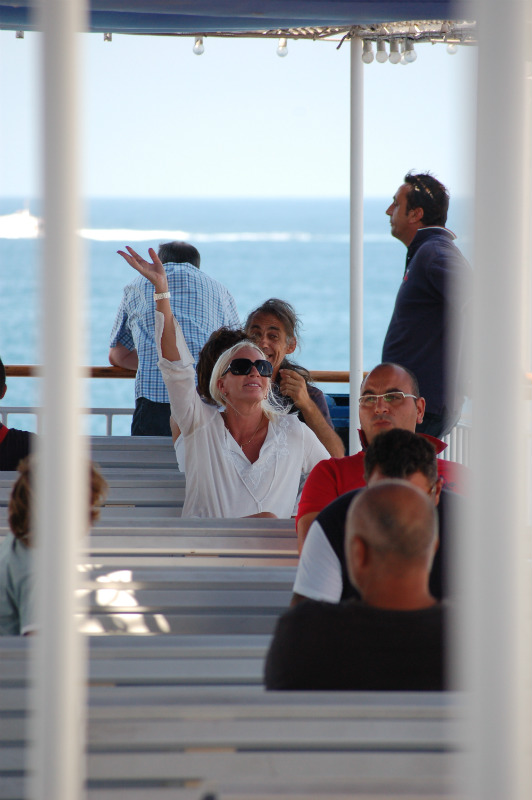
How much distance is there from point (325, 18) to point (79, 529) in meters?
2.58

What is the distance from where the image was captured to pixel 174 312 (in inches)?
165

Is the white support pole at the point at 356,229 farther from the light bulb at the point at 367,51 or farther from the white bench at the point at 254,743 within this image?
the white bench at the point at 254,743

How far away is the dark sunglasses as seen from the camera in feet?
10.3

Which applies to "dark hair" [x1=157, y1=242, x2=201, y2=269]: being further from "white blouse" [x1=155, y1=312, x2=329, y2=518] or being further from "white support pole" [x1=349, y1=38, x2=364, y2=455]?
"white blouse" [x1=155, y1=312, x2=329, y2=518]

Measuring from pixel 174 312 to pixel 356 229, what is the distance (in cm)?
92

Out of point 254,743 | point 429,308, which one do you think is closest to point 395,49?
point 429,308

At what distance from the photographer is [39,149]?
89 centimetres

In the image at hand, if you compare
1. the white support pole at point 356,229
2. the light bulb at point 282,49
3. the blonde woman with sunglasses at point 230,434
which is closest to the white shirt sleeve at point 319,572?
the blonde woman with sunglasses at point 230,434

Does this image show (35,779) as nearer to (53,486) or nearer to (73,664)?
(73,664)

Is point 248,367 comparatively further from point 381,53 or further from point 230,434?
point 381,53

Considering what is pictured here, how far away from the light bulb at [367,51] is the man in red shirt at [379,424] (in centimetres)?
184

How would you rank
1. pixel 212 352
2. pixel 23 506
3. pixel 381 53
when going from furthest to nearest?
pixel 381 53 < pixel 212 352 < pixel 23 506

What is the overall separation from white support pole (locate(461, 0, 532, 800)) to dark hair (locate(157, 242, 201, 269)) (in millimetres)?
3583

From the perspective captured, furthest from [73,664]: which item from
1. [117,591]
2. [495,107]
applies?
[117,591]
